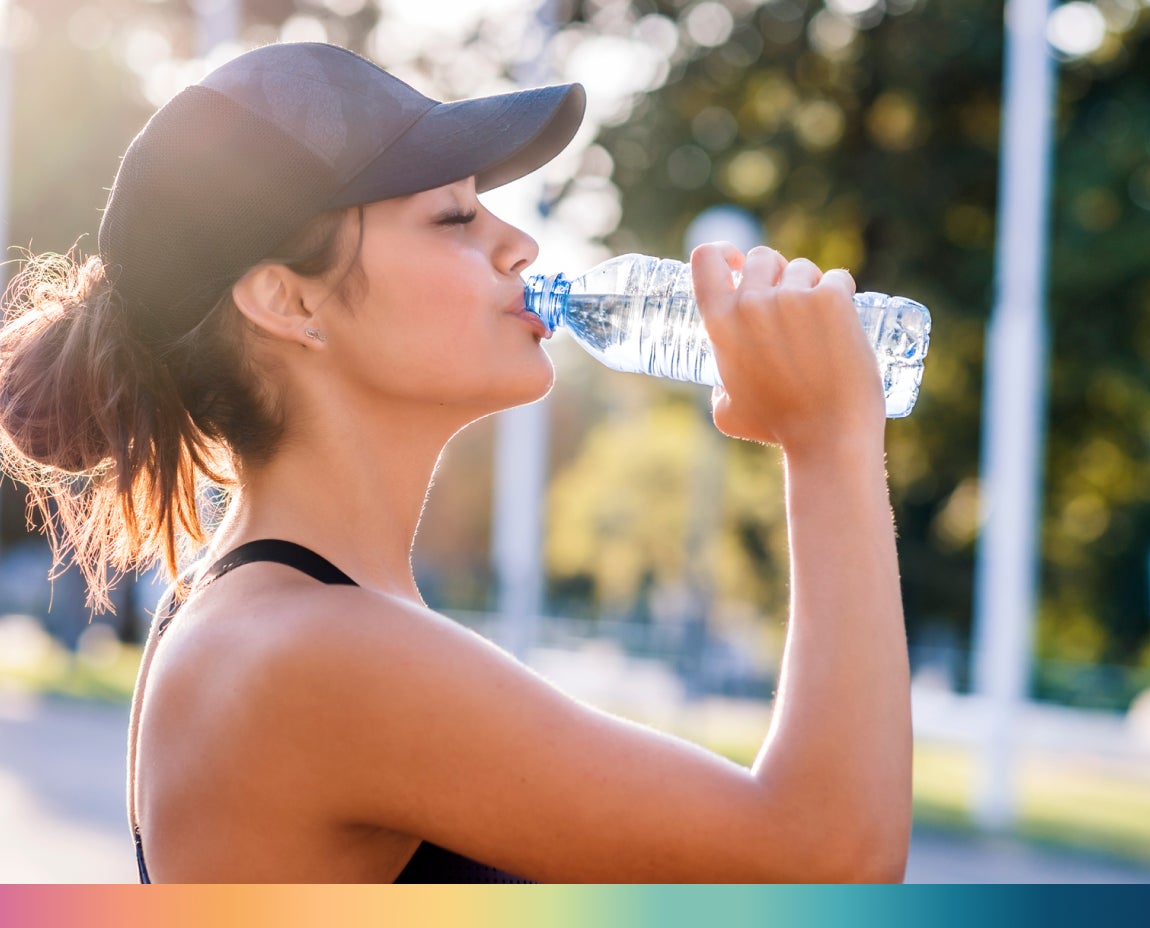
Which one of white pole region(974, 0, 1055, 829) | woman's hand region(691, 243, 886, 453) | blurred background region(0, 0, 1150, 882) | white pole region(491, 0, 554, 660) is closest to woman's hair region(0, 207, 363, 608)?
woman's hand region(691, 243, 886, 453)

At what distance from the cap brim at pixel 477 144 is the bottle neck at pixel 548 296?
6.5 inches

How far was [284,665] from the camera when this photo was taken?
1.52m

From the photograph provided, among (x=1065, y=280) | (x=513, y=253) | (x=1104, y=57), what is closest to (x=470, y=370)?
(x=513, y=253)

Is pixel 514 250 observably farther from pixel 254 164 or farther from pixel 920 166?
pixel 920 166

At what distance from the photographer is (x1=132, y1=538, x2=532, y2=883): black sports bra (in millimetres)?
1618

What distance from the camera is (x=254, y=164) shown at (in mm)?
1784

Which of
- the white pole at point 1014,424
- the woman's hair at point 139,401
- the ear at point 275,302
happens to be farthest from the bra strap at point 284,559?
the white pole at point 1014,424

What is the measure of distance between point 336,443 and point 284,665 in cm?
44

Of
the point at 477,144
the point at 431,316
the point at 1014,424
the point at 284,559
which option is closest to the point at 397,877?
the point at 284,559

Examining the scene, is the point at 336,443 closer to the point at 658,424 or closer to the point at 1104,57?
the point at 1104,57

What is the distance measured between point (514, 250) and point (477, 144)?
0.49 ft

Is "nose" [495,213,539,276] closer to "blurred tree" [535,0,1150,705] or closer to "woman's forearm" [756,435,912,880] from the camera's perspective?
"woman's forearm" [756,435,912,880]

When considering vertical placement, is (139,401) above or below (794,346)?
below

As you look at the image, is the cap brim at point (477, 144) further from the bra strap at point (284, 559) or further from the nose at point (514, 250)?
the bra strap at point (284, 559)
